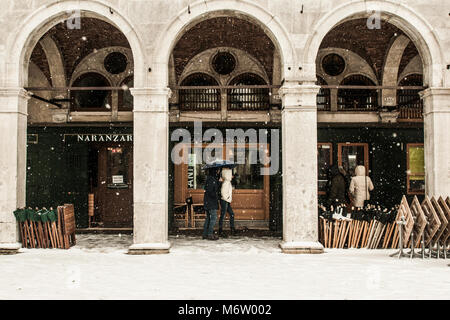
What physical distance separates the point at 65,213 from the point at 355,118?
28.7 ft

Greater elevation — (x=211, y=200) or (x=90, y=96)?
(x=90, y=96)

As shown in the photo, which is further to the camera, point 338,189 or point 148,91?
point 338,189

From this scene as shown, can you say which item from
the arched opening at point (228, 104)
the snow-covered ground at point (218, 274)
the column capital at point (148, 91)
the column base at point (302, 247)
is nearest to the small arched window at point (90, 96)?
the arched opening at point (228, 104)

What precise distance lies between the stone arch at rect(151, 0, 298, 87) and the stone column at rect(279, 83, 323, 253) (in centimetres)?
59

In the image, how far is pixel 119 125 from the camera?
43.0 feet

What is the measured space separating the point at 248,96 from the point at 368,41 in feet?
12.7

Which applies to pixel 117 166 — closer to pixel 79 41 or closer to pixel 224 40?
pixel 79 41

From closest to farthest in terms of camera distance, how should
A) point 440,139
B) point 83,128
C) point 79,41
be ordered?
point 440,139 < point 79,41 < point 83,128

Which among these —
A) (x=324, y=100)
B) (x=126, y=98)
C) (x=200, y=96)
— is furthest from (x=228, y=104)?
(x=126, y=98)

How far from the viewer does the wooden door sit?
44.8 feet

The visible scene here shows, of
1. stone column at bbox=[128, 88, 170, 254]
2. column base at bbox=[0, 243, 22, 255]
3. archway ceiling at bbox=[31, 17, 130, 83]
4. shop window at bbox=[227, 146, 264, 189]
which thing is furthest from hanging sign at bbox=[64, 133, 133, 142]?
column base at bbox=[0, 243, 22, 255]

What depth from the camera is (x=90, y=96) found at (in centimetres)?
1368

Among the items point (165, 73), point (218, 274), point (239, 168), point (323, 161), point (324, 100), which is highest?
point (324, 100)

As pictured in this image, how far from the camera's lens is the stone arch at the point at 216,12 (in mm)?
9328
